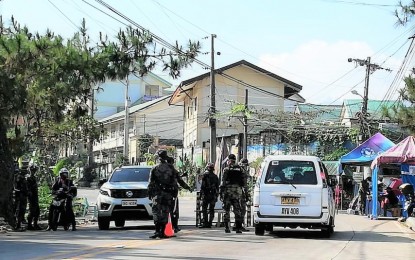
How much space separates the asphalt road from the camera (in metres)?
11.6

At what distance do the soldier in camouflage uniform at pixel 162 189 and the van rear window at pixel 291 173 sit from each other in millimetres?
2471

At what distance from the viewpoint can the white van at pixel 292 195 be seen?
51.4 feet

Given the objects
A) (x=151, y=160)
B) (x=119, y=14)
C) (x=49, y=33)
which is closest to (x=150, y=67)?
(x=119, y=14)

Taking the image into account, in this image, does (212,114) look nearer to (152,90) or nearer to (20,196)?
(20,196)

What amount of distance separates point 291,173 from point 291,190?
0.53 metres

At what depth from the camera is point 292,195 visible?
15703 millimetres

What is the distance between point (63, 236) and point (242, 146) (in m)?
28.7

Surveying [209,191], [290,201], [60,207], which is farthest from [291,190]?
[60,207]

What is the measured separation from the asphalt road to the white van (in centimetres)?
41

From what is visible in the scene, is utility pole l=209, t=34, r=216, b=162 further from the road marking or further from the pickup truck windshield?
the road marking

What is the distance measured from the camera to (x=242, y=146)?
44.0 meters

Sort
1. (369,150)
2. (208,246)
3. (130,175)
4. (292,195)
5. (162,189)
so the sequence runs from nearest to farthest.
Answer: (208,246)
(162,189)
(292,195)
(130,175)
(369,150)

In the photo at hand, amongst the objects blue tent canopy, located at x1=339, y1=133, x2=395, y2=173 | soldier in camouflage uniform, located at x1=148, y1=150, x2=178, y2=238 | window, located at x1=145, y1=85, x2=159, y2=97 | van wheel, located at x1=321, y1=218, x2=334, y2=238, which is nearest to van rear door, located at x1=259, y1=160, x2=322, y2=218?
van wheel, located at x1=321, y1=218, x2=334, y2=238

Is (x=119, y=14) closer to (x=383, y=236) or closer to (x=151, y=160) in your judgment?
(x=383, y=236)
